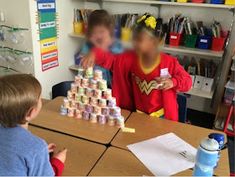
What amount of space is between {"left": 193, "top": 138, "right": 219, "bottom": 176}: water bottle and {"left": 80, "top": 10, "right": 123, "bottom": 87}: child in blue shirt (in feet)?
1.52

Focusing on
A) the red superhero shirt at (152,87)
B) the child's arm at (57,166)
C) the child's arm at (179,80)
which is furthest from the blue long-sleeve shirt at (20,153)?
the child's arm at (179,80)

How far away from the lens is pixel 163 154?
1.14 m

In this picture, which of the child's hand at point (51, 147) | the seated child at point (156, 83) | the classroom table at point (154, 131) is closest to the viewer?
the child's hand at point (51, 147)

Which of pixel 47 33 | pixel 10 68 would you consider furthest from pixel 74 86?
pixel 10 68

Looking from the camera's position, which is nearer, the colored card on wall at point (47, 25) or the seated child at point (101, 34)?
the seated child at point (101, 34)

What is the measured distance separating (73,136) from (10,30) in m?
1.55

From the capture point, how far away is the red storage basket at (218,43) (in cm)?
227

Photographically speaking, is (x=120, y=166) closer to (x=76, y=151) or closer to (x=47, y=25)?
(x=76, y=151)

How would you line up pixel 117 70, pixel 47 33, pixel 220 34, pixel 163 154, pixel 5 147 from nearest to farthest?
pixel 5 147
pixel 163 154
pixel 117 70
pixel 220 34
pixel 47 33

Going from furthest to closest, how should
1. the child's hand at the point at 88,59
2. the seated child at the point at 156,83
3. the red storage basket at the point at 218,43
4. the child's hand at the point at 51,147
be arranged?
the red storage basket at the point at 218,43 < the seated child at the point at 156,83 < the child's hand at the point at 51,147 < the child's hand at the point at 88,59

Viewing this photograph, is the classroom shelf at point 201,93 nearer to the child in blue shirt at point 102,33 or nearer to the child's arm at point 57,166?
the child's arm at point 57,166

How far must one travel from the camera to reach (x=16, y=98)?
2.75 feet

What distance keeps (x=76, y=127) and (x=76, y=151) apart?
207mm

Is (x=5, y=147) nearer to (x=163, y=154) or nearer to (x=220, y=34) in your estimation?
(x=163, y=154)
